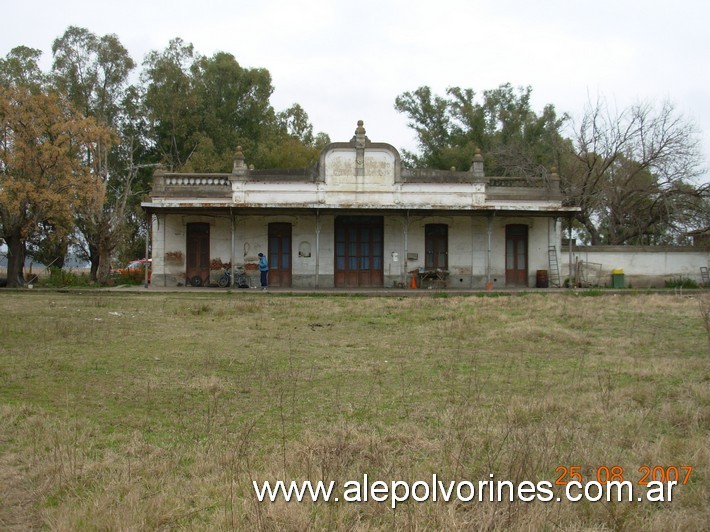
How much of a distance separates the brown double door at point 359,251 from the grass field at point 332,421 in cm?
1469

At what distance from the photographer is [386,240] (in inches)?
982

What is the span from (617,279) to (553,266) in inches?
97.7

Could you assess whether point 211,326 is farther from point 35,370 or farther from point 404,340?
point 35,370

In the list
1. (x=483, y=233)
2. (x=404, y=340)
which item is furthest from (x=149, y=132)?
(x=404, y=340)

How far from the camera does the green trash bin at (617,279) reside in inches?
976

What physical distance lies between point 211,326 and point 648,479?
836 cm

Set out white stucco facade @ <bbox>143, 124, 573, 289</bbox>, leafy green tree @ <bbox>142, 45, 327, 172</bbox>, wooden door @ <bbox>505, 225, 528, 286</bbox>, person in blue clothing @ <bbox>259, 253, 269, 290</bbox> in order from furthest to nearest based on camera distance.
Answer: leafy green tree @ <bbox>142, 45, 327, 172</bbox>, wooden door @ <bbox>505, 225, 528, 286</bbox>, white stucco facade @ <bbox>143, 124, 573, 289</bbox>, person in blue clothing @ <bbox>259, 253, 269, 290</bbox>

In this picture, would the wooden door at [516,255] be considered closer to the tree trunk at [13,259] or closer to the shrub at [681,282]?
the shrub at [681,282]

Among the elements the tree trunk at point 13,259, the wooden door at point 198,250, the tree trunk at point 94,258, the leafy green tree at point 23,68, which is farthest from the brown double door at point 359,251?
the leafy green tree at point 23,68

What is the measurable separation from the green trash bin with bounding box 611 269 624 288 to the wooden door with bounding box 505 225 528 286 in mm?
3337

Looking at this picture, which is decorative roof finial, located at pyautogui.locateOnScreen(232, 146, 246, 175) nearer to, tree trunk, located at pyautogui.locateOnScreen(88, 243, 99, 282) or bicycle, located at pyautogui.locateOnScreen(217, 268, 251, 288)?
bicycle, located at pyautogui.locateOnScreen(217, 268, 251, 288)

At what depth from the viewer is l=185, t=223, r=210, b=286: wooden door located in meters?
24.5

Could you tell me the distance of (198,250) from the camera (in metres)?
24.6

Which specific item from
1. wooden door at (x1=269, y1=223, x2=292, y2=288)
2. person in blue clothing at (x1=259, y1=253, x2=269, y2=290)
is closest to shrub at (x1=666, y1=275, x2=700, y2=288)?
wooden door at (x1=269, y1=223, x2=292, y2=288)
